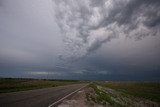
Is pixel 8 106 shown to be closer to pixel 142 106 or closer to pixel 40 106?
pixel 40 106

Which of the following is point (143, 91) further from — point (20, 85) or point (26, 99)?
point (26, 99)

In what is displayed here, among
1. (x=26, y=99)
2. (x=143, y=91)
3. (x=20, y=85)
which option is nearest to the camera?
(x=26, y=99)

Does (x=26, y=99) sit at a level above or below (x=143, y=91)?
below

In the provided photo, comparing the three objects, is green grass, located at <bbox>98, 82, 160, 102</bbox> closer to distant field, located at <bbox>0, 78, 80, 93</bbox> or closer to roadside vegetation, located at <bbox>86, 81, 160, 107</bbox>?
roadside vegetation, located at <bbox>86, 81, 160, 107</bbox>

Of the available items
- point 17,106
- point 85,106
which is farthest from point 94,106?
point 17,106

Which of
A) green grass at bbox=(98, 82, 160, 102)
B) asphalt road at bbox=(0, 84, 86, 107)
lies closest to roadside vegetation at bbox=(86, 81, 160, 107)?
green grass at bbox=(98, 82, 160, 102)

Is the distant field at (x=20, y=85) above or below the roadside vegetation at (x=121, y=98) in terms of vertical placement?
above

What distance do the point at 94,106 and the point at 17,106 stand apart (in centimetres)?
793

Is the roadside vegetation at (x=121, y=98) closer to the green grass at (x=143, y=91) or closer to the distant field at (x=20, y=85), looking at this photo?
the green grass at (x=143, y=91)

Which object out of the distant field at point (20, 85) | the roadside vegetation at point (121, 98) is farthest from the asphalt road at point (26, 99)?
the distant field at point (20, 85)

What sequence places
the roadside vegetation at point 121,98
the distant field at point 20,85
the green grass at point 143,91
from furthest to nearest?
the green grass at point 143,91 < the distant field at point 20,85 < the roadside vegetation at point 121,98

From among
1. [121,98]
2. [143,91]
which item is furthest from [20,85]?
[143,91]

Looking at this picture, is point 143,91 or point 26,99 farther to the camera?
point 143,91

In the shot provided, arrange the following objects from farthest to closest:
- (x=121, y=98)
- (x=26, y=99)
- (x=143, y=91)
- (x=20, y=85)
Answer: (x=143, y=91) < (x=20, y=85) < (x=121, y=98) < (x=26, y=99)
